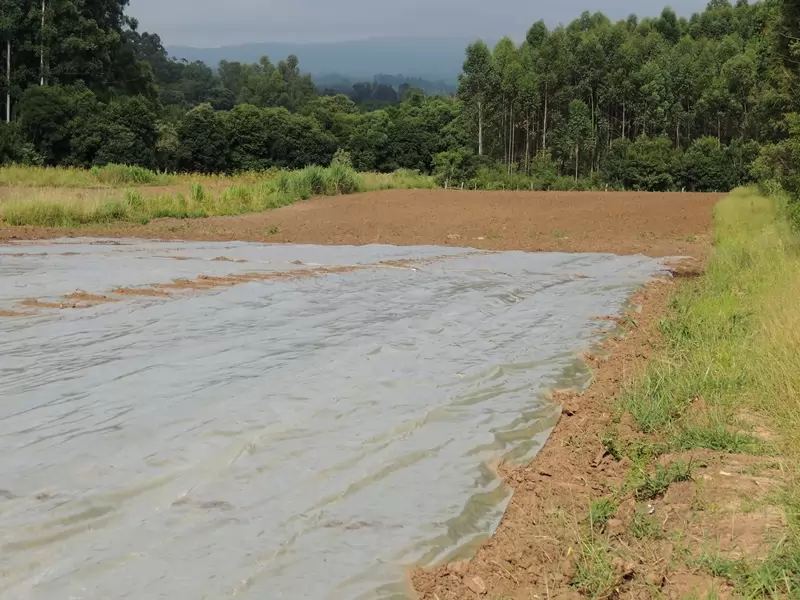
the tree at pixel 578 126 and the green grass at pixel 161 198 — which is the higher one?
the tree at pixel 578 126

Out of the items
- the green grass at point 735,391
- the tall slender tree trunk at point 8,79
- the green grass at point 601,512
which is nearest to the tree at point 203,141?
the tall slender tree trunk at point 8,79

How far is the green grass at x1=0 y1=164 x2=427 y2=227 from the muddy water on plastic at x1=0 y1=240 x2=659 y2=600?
7.44 meters

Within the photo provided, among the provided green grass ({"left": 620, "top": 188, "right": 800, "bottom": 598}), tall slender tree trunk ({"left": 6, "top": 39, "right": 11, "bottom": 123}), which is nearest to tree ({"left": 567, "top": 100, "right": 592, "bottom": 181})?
tall slender tree trunk ({"left": 6, "top": 39, "right": 11, "bottom": 123})

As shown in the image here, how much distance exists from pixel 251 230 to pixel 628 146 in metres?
33.3

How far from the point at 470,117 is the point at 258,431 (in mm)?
46591

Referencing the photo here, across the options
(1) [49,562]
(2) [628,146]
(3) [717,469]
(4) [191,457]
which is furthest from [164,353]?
(2) [628,146]

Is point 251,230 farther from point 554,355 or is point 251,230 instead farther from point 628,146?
point 628,146

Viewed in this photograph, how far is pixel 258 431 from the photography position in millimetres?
3447

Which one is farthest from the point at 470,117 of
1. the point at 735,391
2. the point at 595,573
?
the point at 595,573

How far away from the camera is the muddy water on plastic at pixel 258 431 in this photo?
242 cm

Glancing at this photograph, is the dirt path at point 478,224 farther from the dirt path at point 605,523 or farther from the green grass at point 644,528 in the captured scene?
the green grass at point 644,528

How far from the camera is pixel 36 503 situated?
8.69 ft

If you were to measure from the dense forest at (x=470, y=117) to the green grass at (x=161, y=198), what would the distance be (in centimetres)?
822

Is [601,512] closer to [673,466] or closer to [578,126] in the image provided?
[673,466]
